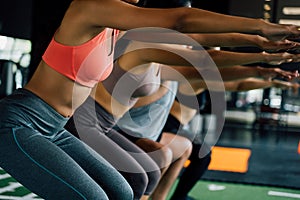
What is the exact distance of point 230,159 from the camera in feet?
23.7

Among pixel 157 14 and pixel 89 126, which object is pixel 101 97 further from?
pixel 157 14

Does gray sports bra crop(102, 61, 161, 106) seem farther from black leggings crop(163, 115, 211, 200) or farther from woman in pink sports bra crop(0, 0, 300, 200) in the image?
black leggings crop(163, 115, 211, 200)

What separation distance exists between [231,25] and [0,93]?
5350 millimetres

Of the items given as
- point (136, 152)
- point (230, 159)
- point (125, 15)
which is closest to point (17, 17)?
point (230, 159)

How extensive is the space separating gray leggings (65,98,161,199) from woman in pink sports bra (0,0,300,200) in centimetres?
51

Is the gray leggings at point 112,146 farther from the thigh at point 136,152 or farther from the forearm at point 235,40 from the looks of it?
the forearm at point 235,40

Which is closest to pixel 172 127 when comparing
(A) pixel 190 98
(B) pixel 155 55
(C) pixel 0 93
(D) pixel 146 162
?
(A) pixel 190 98

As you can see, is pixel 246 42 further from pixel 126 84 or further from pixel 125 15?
pixel 126 84

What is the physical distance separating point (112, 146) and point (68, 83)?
0.71 metres

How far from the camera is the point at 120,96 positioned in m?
2.85

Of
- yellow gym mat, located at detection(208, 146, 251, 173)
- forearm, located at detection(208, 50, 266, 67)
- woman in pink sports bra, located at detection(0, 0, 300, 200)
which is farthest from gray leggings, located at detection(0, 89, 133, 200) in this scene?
yellow gym mat, located at detection(208, 146, 251, 173)

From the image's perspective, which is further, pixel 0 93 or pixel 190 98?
pixel 0 93

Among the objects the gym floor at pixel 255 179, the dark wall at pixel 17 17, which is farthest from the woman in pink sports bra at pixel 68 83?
the dark wall at pixel 17 17

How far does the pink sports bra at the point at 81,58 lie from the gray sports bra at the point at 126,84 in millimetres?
575
